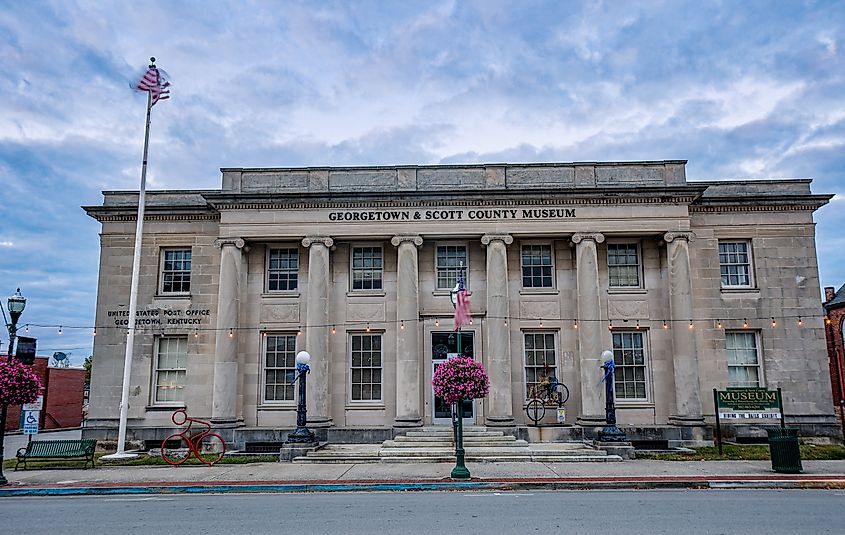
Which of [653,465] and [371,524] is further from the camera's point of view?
[653,465]

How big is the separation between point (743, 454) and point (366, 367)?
12.2 m

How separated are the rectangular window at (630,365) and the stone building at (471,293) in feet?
0.22

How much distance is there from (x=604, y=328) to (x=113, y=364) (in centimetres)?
1754

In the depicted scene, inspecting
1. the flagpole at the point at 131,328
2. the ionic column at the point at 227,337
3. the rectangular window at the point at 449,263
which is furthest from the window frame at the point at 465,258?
the flagpole at the point at 131,328

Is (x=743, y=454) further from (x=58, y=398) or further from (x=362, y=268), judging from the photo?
(x=58, y=398)

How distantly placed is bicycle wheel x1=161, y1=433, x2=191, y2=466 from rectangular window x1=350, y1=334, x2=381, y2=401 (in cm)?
578

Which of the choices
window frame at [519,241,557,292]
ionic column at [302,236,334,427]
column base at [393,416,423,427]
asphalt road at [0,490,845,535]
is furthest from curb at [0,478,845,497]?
window frame at [519,241,557,292]

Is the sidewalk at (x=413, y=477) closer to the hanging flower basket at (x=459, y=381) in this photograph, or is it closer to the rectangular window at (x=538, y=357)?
the hanging flower basket at (x=459, y=381)

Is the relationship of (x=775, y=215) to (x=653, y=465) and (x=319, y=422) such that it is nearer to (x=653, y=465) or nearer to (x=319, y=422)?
(x=653, y=465)

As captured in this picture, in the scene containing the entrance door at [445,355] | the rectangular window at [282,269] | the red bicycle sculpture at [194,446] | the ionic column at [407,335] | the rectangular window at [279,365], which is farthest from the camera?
the rectangular window at [282,269]

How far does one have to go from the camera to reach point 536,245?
23000 millimetres

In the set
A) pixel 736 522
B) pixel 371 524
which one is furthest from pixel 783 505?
pixel 371 524

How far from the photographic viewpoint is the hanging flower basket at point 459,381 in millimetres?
16391

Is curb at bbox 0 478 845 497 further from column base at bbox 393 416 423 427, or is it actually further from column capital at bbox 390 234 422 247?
column capital at bbox 390 234 422 247
